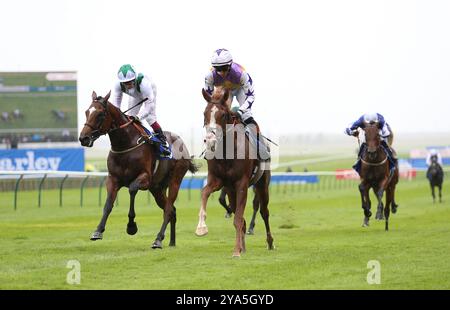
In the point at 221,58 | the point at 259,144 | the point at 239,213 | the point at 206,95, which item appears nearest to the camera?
the point at 206,95

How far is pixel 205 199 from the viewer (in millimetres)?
11883

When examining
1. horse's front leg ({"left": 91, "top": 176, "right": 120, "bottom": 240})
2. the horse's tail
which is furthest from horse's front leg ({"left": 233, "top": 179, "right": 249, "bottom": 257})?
the horse's tail

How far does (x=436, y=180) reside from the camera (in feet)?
99.5

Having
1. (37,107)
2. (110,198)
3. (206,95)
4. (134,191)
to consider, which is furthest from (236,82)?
(37,107)

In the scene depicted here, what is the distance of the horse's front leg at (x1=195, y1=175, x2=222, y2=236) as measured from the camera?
458 inches

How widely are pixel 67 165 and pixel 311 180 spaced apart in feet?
48.0

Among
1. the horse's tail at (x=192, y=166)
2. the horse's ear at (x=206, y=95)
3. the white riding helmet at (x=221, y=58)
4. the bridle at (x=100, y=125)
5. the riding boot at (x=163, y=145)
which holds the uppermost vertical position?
the white riding helmet at (x=221, y=58)

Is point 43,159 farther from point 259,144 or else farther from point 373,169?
point 259,144

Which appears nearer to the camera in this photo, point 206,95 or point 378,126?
point 206,95

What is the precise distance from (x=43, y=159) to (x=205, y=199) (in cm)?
2166

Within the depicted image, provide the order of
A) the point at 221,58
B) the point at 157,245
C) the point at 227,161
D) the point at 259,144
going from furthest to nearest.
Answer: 1. the point at 157,245
2. the point at 259,144
3. the point at 221,58
4. the point at 227,161

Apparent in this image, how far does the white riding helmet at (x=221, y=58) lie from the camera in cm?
1240

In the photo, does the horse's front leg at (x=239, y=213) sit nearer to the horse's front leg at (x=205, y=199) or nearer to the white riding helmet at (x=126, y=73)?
the horse's front leg at (x=205, y=199)

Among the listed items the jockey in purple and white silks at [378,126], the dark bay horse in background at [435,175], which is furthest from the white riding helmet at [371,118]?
the dark bay horse in background at [435,175]
